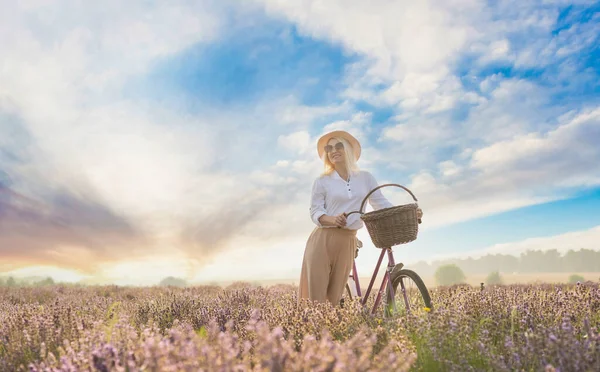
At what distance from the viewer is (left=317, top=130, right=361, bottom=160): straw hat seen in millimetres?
5461

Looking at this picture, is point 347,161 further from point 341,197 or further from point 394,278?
point 394,278

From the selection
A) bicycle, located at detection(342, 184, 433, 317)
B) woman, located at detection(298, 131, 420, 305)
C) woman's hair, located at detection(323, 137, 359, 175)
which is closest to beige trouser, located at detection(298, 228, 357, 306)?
woman, located at detection(298, 131, 420, 305)

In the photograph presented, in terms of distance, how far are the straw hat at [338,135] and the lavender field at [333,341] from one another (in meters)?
1.98

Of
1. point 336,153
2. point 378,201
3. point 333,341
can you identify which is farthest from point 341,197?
point 333,341

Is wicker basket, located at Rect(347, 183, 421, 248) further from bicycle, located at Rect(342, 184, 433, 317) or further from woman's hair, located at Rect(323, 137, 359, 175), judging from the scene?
woman's hair, located at Rect(323, 137, 359, 175)

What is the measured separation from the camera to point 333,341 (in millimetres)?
3447

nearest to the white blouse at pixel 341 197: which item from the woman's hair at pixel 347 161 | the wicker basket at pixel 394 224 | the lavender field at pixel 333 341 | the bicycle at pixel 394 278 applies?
the woman's hair at pixel 347 161

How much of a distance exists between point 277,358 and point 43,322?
9.09ft

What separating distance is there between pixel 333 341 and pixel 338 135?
2.70 m

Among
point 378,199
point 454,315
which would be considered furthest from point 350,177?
point 454,315

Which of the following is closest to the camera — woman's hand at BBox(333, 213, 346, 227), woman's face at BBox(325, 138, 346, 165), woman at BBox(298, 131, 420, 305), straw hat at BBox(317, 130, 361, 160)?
woman's hand at BBox(333, 213, 346, 227)

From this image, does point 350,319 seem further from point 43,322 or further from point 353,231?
point 43,322

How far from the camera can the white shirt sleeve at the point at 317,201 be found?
16.5 feet

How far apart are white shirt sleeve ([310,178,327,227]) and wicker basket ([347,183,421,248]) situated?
2.51 ft
